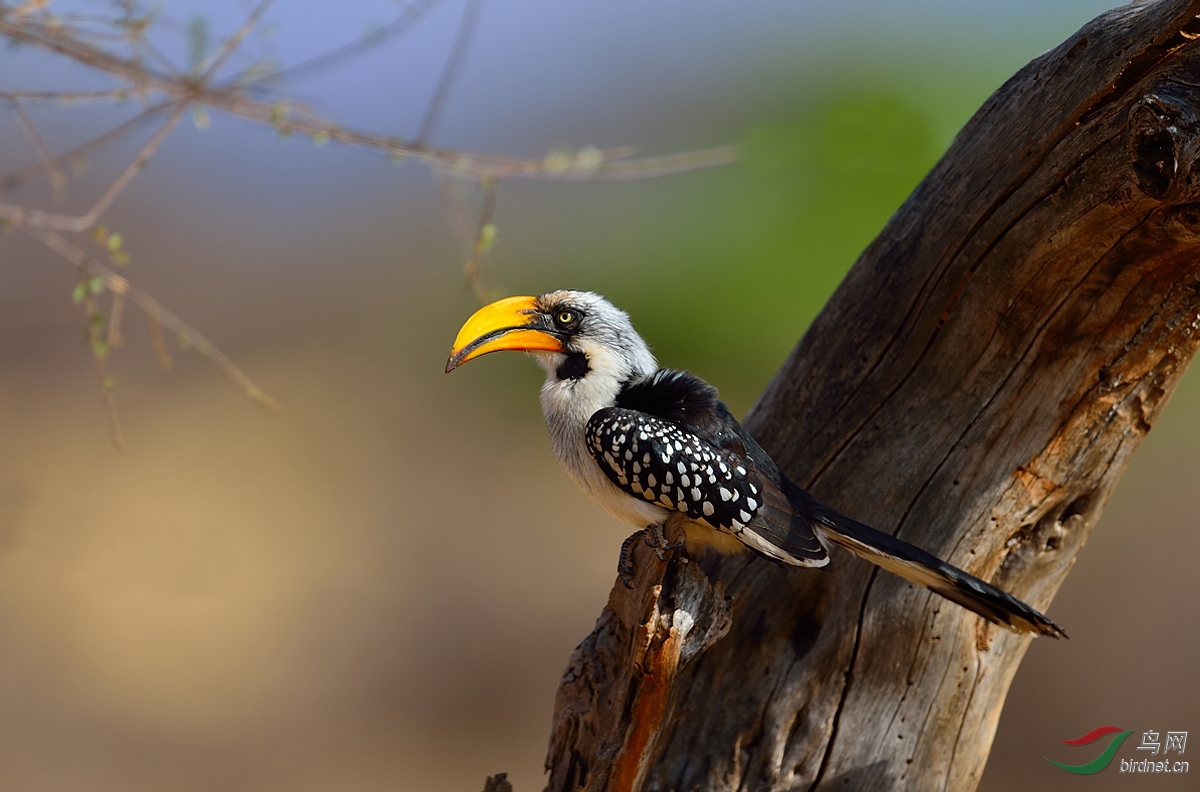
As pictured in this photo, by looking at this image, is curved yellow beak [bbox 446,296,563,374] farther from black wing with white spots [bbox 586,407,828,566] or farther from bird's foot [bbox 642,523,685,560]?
bird's foot [bbox 642,523,685,560]

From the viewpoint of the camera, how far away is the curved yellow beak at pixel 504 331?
95.7 inches

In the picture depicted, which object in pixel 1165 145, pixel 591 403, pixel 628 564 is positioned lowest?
pixel 628 564

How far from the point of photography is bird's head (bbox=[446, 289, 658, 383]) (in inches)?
101

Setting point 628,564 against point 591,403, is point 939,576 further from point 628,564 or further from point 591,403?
point 591,403

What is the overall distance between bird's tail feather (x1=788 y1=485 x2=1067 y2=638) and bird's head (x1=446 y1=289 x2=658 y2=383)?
72 cm

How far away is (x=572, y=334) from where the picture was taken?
261 cm

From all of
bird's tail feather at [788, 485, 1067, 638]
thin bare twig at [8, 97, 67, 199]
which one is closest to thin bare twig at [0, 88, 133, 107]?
thin bare twig at [8, 97, 67, 199]

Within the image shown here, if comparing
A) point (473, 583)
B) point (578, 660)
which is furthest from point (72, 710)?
point (578, 660)

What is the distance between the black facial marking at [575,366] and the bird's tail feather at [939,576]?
0.77m

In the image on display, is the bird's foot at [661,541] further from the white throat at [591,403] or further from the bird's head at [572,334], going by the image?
the bird's head at [572,334]

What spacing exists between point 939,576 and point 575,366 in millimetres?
1137
